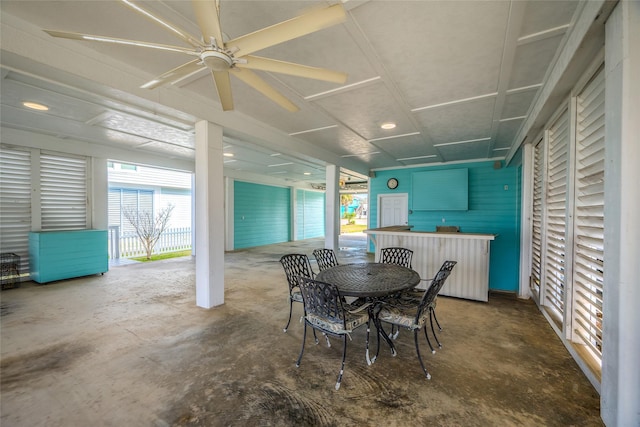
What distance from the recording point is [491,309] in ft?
12.3

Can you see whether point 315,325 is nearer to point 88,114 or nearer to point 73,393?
point 73,393

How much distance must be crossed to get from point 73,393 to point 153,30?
2.79 metres

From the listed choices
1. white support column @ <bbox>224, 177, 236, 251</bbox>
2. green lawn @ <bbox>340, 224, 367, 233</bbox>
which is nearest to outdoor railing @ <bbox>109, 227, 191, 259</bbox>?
white support column @ <bbox>224, 177, 236, 251</bbox>

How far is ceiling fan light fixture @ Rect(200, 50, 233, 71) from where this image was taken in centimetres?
154

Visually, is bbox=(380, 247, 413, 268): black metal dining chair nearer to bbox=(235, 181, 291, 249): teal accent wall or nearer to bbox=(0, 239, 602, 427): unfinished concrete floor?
bbox=(0, 239, 602, 427): unfinished concrete floor

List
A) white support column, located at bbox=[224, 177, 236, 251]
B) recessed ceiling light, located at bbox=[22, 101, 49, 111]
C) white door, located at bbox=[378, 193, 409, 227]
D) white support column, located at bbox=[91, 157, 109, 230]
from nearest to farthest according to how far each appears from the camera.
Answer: recessed ceiling light, located at bbox=[22, 101, 49, 111]
white support column, located at bbox=[91, 157, 109, 230]
white door, located at bbox=[378, 193, 409, 227]
white support column, located at bbox=[224, 177, 236, 251]

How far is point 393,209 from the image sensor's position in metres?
7.78

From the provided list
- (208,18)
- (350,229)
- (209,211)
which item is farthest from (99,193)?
(350,229)

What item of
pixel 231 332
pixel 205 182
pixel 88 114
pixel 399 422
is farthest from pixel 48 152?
pixel 399 422

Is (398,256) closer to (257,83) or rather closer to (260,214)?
(257,83)

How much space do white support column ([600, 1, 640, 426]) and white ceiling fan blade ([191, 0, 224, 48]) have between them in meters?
2.12

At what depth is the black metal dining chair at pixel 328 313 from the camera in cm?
207

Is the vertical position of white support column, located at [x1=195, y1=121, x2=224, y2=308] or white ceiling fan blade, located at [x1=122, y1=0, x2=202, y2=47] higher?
white ceiling fan blade, located at [x1=122, y1=0, x2=202, y2=47]

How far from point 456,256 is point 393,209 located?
3.74m
